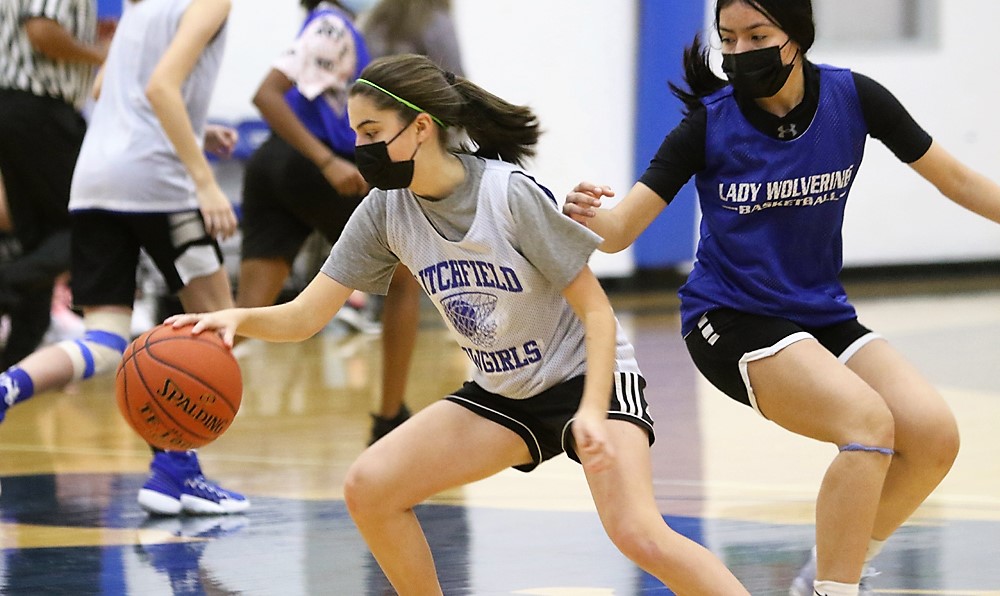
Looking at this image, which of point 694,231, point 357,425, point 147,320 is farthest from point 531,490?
point 694,231

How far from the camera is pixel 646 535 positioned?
2.99m

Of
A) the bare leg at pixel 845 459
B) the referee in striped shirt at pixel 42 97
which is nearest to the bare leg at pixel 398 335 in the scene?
the referee in striped shirt at pixel 42 97

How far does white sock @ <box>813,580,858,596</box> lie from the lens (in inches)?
130

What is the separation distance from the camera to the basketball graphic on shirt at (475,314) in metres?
3.28

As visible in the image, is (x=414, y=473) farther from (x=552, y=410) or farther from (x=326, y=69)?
(x=326, y=69)

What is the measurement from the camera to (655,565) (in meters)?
2.99

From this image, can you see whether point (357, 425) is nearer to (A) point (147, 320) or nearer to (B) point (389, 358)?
(B) point (389, 358)

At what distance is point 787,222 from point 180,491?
2.21m

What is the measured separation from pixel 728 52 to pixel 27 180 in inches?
151

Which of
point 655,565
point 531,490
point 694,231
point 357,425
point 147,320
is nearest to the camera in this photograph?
point 655,565

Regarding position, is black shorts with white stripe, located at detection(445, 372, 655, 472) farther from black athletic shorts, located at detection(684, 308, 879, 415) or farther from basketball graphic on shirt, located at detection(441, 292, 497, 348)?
black athletic shorts, located at detection(684, 308, 879, 415)

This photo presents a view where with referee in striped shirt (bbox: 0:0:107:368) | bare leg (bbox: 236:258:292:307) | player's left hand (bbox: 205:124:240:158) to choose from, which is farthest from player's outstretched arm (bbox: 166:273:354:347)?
referee in striped shirt (bbox: 0:0:107:368)

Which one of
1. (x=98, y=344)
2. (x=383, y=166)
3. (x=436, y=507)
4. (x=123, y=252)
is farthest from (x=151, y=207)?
(x=383, y=166)

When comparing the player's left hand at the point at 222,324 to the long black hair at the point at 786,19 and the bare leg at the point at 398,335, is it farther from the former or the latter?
the bare leg at the point at 398,335
